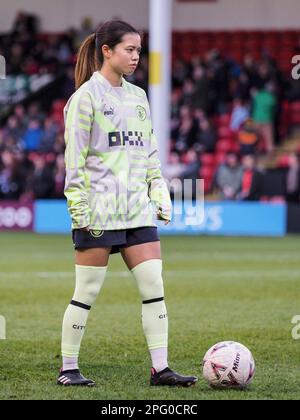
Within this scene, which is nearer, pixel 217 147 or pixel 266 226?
pixel 266 226

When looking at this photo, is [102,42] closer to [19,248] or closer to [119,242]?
[119,242]

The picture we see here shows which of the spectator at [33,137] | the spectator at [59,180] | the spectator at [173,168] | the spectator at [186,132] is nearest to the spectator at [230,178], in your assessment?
the spectator at [173,168]

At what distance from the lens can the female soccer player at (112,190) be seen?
22.5 feet

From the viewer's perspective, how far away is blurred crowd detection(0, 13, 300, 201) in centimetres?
2434

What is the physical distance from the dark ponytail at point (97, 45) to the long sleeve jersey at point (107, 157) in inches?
4.1

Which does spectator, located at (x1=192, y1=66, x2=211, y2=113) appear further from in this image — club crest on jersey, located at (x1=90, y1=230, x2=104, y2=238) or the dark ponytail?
club crest on jersey, located at (x1=90, y1=230, x2=104, y2=238)

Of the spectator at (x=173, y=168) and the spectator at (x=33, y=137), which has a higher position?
the spectator at (x=33, y=137)

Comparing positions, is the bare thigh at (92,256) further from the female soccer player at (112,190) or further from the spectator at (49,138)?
the spectator at (49,138)

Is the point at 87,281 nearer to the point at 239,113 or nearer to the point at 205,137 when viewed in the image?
the point at 205,137

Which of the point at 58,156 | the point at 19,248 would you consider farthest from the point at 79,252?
the point at 58,156

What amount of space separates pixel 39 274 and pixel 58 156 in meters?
12.2

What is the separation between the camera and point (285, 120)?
28.3 meters

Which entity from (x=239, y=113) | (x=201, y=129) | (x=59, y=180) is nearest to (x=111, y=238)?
(x=59, y=180)

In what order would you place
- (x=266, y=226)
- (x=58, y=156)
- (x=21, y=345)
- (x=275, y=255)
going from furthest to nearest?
(x=58, y=156)
(x=266, y=226)
(x=275, y=255)
(x=21, y=345)
